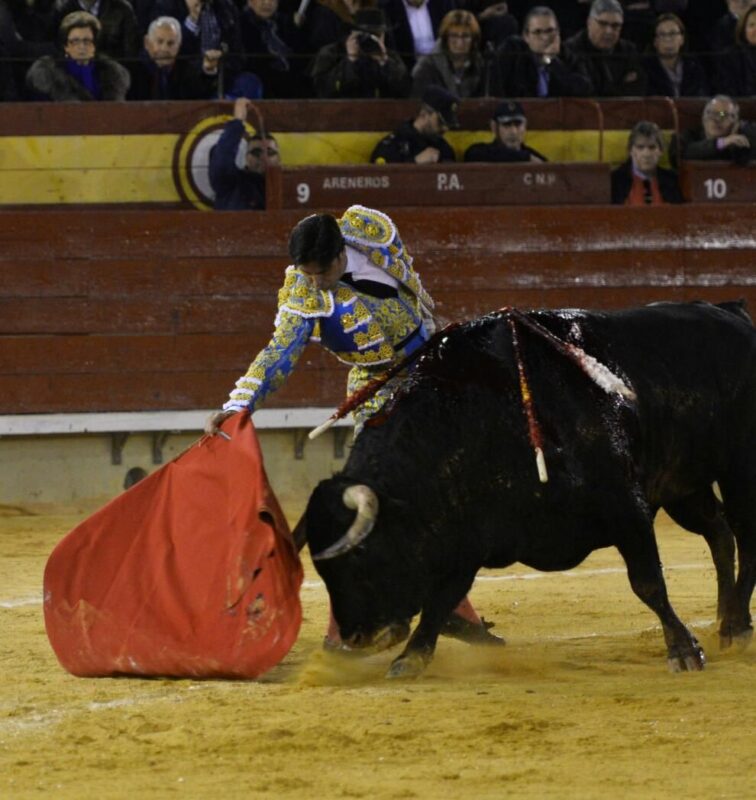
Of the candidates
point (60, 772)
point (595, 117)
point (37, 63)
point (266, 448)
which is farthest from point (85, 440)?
point (60, 772)

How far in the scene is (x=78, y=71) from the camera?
7957 mm

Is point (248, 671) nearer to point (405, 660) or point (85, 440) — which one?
point (405, 660)

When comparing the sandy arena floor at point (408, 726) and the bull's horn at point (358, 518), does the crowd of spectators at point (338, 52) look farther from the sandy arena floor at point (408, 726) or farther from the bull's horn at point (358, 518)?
the bull's horn at point (358, 518)

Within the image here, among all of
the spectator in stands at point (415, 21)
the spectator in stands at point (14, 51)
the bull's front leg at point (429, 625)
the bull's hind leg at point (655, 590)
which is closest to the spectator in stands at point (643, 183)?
the spectator in stands at point (415, 21)

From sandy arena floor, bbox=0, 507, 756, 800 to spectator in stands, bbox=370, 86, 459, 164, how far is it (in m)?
3.30

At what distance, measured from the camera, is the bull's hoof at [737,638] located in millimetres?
4863

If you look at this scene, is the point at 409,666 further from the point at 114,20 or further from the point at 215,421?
the point at 114,20

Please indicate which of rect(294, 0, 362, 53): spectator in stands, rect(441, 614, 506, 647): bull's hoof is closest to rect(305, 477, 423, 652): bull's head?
rect(441, 614, 506, 647): bull's hoof

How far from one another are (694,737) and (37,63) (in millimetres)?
5124

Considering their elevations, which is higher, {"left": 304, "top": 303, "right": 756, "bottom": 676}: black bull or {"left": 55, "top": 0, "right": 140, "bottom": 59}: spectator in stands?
{"left": 55, "top": 0, "right": 140, "bottom": 59}: spectator in stands

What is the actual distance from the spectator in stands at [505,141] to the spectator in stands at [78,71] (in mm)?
1632

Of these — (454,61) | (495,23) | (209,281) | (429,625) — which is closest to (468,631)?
(429,625)

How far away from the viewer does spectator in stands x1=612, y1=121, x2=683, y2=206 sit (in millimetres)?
8398

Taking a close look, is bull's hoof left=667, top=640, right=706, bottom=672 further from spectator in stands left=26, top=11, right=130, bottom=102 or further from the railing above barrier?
spectator in stands left=26, top=11, right=130, bottom=102
